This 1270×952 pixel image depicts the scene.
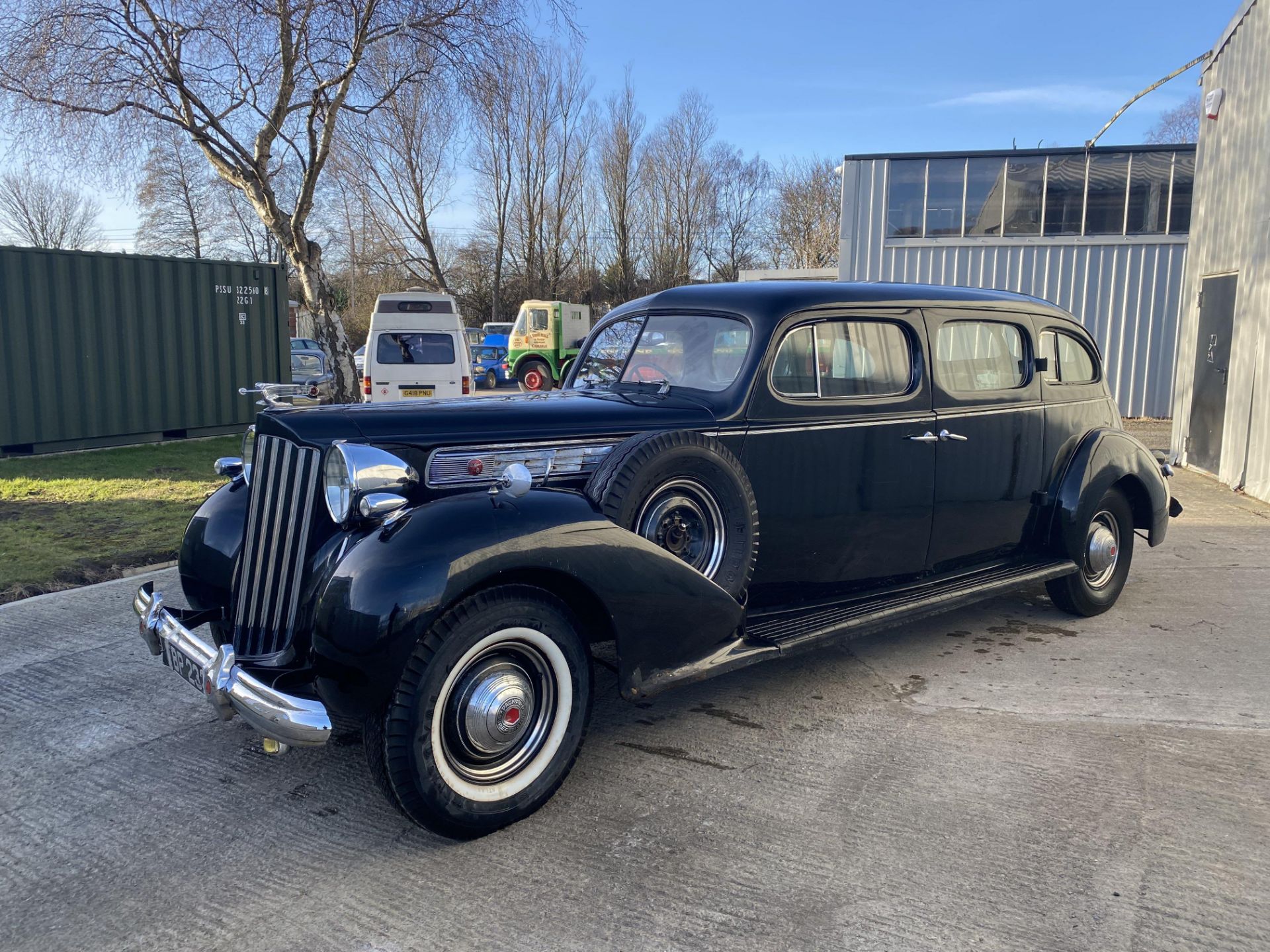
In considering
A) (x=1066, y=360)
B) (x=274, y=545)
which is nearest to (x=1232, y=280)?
(x=1066, y=360)

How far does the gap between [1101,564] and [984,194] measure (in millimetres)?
14405

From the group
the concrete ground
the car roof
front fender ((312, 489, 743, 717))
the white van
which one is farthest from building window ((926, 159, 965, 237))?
front fender ((312, 489, 743, 717))

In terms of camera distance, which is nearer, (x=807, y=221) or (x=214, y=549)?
(x=214, y=549)

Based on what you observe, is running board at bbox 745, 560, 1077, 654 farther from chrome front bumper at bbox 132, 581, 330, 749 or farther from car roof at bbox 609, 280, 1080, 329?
chrome front bumper at bbox 132, 581, 330, 749

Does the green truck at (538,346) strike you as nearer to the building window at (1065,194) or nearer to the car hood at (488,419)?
the building window at (1065,194)

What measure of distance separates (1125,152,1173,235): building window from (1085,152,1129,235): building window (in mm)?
154

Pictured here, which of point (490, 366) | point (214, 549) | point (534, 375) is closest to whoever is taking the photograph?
point (214, 549)

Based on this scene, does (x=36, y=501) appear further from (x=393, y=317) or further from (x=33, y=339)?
(x=393, y=317)

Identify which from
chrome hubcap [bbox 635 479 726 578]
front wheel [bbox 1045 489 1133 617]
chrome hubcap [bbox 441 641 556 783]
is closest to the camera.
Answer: chrome hubcap [bbox 441 641 556 783]

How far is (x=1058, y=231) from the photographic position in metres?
17.7

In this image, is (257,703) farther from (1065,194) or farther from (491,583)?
(1065,194)

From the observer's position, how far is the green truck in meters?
26.3

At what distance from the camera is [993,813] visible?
3162mm

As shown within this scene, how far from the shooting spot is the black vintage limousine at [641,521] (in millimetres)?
2881
